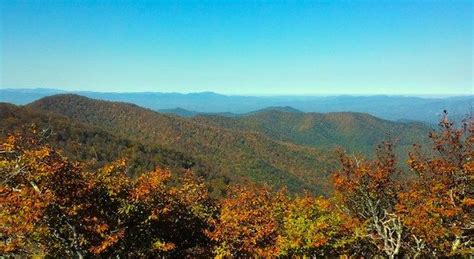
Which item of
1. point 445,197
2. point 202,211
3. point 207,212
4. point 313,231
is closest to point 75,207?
point 313,231

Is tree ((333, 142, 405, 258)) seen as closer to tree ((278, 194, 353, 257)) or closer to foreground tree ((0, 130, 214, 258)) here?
tree ((278, 194, 353, 257))

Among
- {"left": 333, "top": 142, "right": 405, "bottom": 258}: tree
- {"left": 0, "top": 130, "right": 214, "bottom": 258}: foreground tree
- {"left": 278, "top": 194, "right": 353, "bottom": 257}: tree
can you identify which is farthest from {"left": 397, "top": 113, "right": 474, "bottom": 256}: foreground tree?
{"left": 0, "top": 130, "right": 214, "bottom": 258}: foreground tree

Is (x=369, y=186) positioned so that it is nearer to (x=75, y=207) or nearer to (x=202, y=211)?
(x=202, y=211)

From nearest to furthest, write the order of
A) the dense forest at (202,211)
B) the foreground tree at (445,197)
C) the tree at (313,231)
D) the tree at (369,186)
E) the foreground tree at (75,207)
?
the foreground tree at (75,207) < the dense forest at (202,211) < the tree at (313,231) < the foreground tree at (445,197) < the tree at (369,186)

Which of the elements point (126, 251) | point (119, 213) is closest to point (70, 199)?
point (119, 213)

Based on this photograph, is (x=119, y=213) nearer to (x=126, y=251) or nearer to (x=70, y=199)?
(x=126, y=251)

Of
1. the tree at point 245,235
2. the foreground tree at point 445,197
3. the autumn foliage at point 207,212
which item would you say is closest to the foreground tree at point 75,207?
the autumn foliage at point 207,212

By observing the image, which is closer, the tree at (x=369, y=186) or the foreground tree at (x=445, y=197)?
the foreground tree at (x=445, y=197)

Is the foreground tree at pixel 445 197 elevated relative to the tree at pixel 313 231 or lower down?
elevated

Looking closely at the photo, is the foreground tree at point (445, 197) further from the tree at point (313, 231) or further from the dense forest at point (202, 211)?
the tree at point (313, 231)
